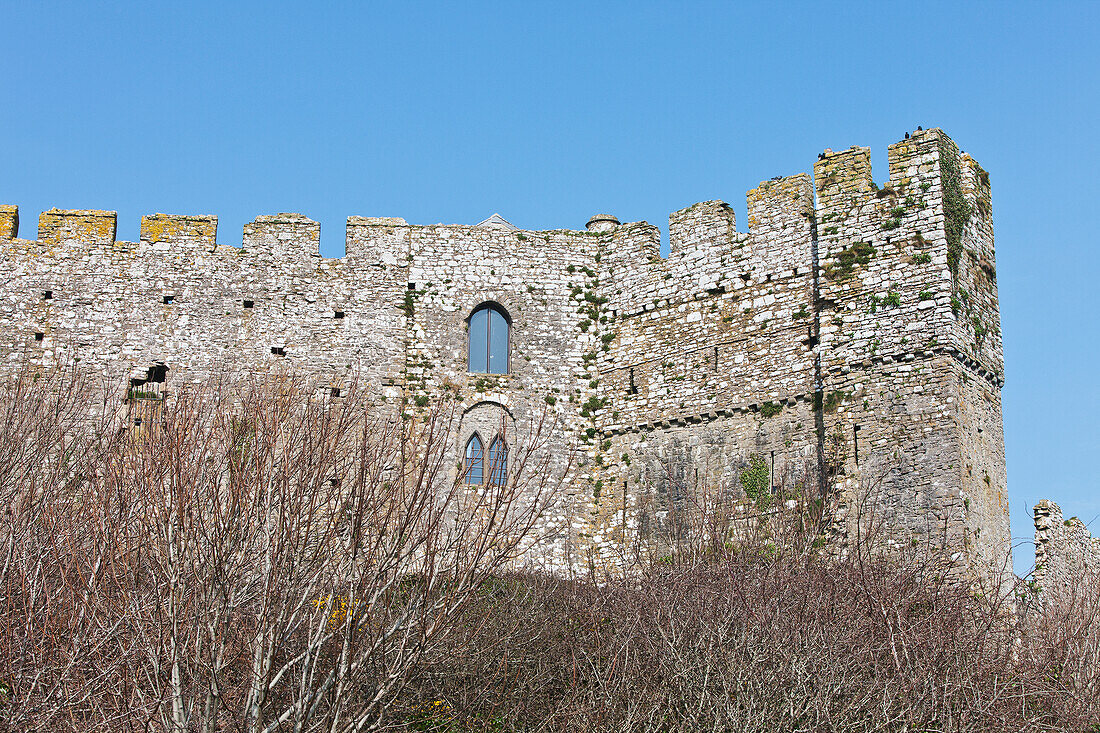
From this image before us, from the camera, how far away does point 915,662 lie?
13.4 m

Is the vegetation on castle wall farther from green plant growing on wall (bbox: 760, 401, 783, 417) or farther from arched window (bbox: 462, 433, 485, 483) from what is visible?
arched window (bbox: 462, 433, 485, 483)

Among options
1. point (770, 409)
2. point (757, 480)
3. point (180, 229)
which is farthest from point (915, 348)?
point (180, 229)

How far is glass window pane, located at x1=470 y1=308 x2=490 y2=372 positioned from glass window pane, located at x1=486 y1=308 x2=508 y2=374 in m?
0.07

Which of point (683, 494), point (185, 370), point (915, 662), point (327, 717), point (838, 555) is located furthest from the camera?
point (185, 370)

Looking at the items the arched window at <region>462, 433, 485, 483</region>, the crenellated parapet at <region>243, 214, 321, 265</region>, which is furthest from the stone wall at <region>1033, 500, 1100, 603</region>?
the crenellated parapet at <region>243, 214, 321, 265</region>

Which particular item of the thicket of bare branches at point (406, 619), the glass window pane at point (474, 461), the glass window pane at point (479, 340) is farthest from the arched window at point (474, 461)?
the thicket of bare branches at point (406, 619)

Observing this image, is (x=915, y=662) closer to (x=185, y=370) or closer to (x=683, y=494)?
(x=683, y=494)

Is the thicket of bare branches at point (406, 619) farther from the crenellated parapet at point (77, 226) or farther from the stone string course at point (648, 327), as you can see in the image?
the crenellated parapet at point (77, 226)

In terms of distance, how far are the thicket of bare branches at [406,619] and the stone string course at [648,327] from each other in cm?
176

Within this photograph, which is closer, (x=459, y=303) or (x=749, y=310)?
(x=749, y=310)

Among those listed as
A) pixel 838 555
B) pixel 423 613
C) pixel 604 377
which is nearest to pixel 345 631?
pixel 423 613

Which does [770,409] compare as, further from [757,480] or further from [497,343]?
[497,343]

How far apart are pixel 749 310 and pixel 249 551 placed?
40.5 ft

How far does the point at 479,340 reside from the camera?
23.1 metres
